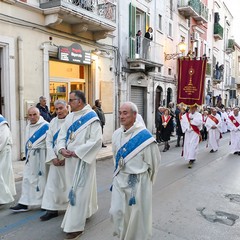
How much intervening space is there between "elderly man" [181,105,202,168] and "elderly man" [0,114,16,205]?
537 cm

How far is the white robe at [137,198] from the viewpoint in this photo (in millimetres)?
3375

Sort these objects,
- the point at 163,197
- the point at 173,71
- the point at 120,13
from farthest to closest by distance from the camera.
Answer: the point at 173,71
the point at 120,13
the point at 163,197

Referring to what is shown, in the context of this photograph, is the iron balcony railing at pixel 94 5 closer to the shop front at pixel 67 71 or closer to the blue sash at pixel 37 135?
the shop front at pixel 67 71

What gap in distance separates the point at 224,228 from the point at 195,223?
1.39 feet

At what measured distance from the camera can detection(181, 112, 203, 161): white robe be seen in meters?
8.97

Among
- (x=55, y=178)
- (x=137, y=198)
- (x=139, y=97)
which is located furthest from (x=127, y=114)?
(x=139, y=97)

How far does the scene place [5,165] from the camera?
5277mm

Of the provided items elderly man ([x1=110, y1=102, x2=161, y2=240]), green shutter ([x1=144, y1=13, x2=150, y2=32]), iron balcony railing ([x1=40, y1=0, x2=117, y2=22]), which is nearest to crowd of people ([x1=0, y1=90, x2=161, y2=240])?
elderly man ([x1=110, y1=102, x2=161, y2=240])

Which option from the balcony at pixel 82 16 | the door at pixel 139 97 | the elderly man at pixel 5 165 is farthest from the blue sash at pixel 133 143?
the door at pixel 139 97

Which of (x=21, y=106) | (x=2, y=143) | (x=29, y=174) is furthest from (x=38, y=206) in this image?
(x=21, y=106)

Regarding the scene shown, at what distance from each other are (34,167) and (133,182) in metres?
2.31

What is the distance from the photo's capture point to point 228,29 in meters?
37.3

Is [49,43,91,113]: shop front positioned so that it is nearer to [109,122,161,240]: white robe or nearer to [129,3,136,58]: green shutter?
[129,3,136,58]: green shutter

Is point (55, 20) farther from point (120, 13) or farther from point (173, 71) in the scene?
point (173, 71)
